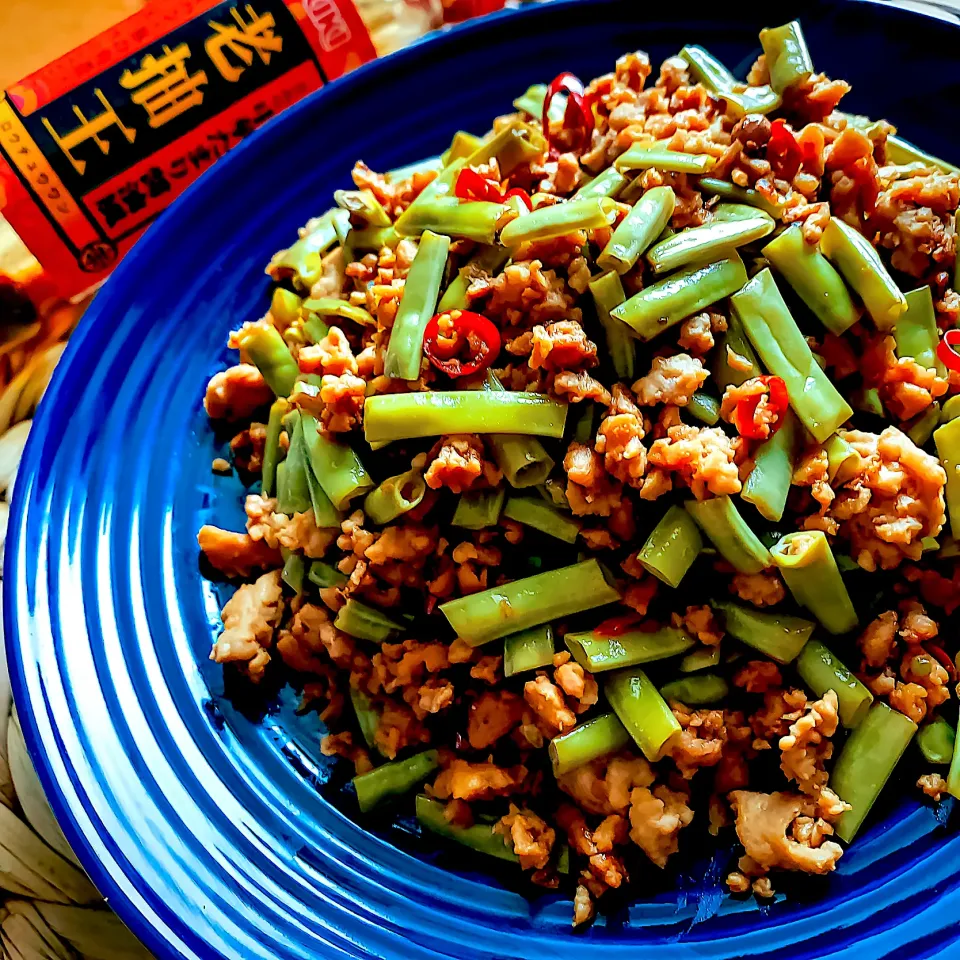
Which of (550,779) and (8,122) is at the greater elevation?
(8,122)

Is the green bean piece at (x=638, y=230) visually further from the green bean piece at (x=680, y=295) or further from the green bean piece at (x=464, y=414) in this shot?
the green bean piece at (x=464, y=414)

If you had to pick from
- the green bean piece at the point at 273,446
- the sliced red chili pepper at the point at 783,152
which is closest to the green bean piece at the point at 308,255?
the green bean piece at the point at 273,446

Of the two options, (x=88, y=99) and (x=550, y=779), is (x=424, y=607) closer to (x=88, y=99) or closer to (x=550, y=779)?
(x=550, y=779)

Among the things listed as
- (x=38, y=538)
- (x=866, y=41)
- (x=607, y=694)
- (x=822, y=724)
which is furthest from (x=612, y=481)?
(x=866, y=41)

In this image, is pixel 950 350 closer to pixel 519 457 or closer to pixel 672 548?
pixel 672 548

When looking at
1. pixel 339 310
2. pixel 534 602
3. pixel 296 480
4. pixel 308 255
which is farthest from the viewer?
pixel 308 255

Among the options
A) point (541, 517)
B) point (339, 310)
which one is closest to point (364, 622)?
point (541, 517)
